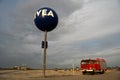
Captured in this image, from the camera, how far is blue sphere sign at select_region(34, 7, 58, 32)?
93.1 ft

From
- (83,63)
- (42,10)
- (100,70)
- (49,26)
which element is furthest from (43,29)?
(100,70)

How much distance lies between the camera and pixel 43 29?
30.0 m

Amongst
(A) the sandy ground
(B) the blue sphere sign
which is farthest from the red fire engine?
(B) the blue sphere sign

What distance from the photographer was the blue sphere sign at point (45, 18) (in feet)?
93.1

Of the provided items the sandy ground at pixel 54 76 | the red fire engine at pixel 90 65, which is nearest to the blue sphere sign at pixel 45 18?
the sandy ground at pixel 54 76

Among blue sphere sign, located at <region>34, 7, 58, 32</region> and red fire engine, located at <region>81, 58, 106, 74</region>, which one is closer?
blue sphere sign, located at <region>34, 7, 58, 32</region>

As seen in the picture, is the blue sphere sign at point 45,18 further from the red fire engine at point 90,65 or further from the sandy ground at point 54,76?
the red fire engine at point 90,65

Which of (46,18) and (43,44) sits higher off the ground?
(46,18)

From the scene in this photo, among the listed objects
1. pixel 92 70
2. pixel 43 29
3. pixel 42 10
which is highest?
pixel 42 10

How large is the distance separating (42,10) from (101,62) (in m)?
23.4

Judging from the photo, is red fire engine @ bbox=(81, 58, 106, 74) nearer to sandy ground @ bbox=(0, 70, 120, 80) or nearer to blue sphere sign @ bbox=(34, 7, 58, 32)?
sandy ground @ bbox=(0, 70, 120, 80)

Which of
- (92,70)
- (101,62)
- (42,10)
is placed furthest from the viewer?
(101,62)

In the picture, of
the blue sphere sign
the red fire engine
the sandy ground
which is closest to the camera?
the sandy ground

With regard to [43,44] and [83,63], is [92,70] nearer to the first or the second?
[83,63]
